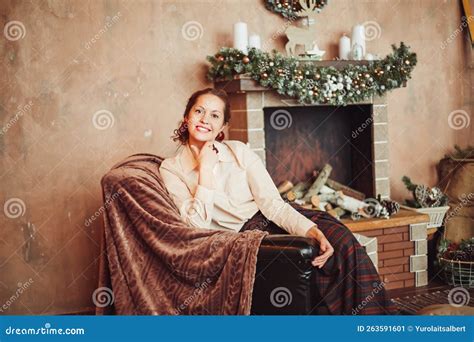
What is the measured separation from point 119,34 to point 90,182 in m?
0.83

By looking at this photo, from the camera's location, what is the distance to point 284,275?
2234mm

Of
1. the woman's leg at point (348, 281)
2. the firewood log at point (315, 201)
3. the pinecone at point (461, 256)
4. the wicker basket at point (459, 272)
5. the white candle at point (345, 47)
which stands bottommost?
the wicker basket at point (459, 272)

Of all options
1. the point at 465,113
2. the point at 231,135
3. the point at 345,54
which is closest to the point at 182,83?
the point at 231,135

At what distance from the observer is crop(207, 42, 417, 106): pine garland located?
340cm

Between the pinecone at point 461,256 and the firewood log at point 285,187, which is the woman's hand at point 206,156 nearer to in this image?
the firewood log at point 285,187

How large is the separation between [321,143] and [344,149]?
19 cm

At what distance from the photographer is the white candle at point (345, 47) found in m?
3.82

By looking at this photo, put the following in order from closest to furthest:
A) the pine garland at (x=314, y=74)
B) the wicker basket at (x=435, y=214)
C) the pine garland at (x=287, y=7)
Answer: the pine garland at (x=314, y=74) → the pine garland at (x=287, y=7) → the wicker basket at (x=435, y=214)

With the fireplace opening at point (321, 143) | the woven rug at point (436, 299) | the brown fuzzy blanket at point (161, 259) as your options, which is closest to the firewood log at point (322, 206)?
the fireplace opening at point (321, 143)

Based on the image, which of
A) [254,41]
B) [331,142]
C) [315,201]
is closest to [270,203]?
[315,201]

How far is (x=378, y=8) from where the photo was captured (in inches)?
160

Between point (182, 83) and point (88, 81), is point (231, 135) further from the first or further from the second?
point (88, 81)

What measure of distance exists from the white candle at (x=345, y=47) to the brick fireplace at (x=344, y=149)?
1.03 feet

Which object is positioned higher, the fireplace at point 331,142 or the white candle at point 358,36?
the white candle at point 358,36
